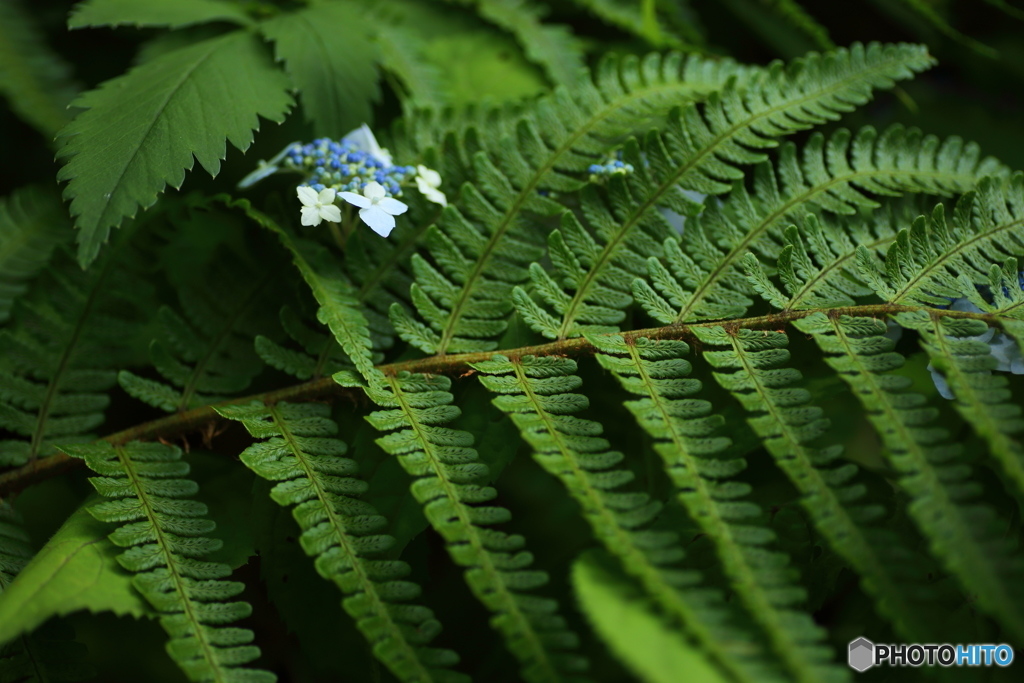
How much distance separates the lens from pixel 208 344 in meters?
1.51

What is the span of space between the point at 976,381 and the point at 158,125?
5.11ft

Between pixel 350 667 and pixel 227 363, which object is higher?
pixel 227 363

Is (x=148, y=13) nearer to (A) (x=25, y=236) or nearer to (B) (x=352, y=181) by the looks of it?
(A) (x=25, y=236)

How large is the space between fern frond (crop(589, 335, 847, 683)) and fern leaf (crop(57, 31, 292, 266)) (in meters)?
0.89

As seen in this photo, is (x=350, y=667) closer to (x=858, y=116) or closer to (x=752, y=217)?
(x=752, y=217)

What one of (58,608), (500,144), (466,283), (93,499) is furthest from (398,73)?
(58,608)

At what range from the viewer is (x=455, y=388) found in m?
1.39

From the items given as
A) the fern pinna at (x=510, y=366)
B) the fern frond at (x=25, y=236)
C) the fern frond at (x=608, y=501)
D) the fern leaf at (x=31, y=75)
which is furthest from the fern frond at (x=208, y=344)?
the fern leaf at (x=31, y=75)

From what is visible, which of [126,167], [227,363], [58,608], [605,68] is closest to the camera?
[58,608]

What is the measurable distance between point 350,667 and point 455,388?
2.05 feet

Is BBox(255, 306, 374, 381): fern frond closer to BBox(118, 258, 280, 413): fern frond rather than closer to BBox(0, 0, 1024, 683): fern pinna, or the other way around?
BBox(0, 0, 1024, 683): fern pinna

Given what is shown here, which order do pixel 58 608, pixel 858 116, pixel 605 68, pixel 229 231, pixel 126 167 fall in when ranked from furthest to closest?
pixel 858 116, pixel 229 231, pixel 605 68, pixel 126 167, pixel 58 608

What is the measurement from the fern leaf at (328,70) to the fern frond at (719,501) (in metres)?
0.84

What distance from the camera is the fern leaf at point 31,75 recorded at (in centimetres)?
187
